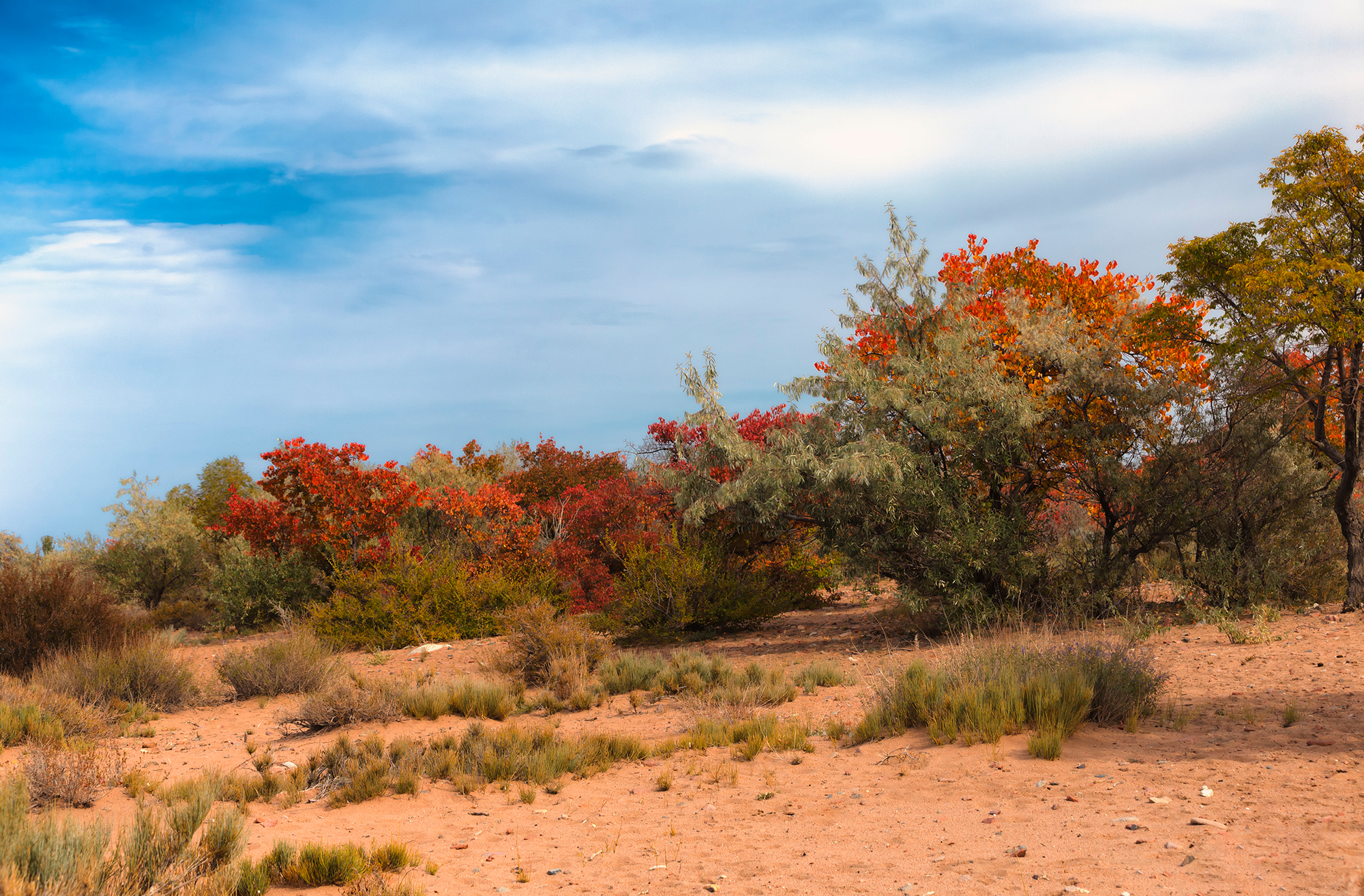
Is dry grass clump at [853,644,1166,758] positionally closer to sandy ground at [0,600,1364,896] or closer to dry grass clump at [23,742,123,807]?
sandy ground at [0,600,1364,896]

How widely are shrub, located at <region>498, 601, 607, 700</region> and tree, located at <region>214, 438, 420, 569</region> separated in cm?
640

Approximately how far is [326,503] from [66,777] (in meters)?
11.3

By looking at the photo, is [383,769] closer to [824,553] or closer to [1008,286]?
[824,553]

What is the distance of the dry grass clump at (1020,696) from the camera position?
7.09 meters

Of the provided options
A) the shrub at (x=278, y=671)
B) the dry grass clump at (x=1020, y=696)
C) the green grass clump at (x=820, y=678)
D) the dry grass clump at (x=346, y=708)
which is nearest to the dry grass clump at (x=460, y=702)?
the dry grass clump at (x=346, y=708)

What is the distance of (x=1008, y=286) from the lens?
18.1 meters

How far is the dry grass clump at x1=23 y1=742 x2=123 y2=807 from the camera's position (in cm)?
672

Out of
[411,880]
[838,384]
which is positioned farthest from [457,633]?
[411,880]

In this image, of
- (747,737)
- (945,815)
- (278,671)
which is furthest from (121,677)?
(945,815)

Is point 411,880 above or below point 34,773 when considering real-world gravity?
below

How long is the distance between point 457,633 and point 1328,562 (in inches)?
576

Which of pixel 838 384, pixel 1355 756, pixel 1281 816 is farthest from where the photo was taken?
pixel 838 384

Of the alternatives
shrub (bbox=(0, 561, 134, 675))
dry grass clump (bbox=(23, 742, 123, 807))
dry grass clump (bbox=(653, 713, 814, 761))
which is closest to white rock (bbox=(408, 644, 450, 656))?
shrub (bbox=(0, 561, 134, 675))

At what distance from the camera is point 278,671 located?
39.1 feet
